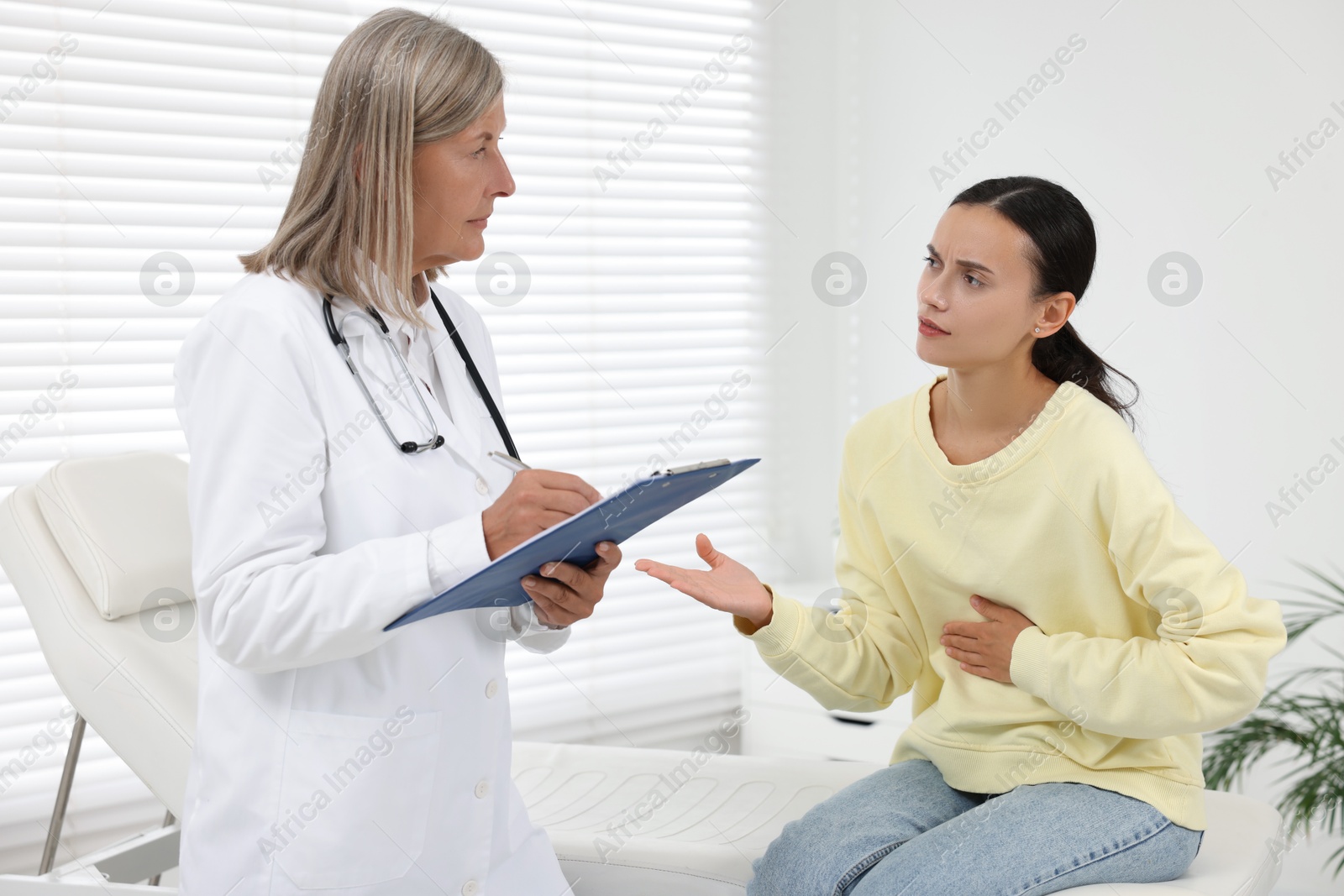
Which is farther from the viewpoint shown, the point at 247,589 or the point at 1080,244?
the point at 1080,244

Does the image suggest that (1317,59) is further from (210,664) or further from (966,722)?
(210,664)

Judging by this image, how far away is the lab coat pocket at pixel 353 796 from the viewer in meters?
1.15

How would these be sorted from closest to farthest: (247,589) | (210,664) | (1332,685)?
(247,589) → (210,664) → (1332,685)

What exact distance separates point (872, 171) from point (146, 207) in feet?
7.33

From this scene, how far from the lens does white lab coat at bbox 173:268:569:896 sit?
1093mm

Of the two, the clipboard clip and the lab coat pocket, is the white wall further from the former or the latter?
the lab coat pocket

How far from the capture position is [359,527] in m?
1.19

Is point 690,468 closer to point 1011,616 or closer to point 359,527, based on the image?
point 359,527

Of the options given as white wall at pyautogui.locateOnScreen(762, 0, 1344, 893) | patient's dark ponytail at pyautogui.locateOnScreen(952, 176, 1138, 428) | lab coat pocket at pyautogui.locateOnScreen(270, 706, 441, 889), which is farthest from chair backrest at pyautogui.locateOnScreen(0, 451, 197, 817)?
white wall at pyautogui.locateOnScreen(762, 0, 1344, 893)

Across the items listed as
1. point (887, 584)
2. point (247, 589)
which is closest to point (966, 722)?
point (887, 584)

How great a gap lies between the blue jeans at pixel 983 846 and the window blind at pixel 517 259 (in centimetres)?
169

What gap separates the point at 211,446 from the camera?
111cm

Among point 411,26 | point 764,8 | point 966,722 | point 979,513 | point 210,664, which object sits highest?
point 764,8

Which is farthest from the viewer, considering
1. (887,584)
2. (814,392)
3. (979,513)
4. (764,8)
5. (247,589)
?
(814,392)
